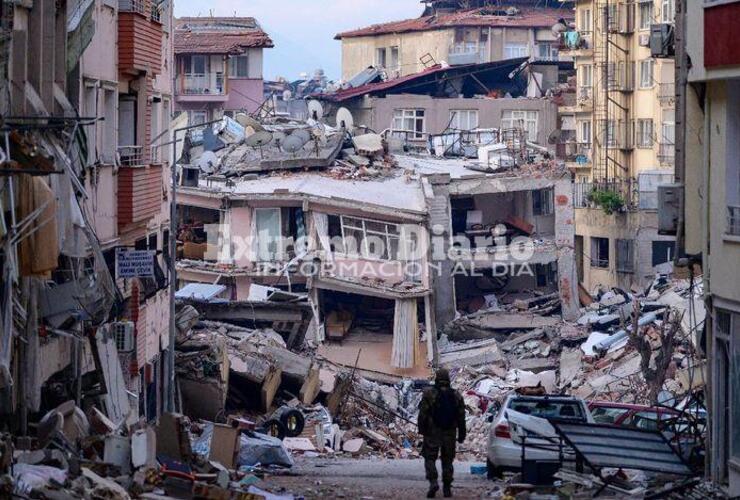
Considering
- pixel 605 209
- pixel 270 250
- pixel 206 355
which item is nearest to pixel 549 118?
pixel 605 209

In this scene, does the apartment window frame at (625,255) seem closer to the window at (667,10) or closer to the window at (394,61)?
the window at (667,10)

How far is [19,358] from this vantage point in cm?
1936

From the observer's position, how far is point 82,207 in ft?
69.3

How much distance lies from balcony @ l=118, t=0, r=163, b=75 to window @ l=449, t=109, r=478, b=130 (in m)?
38.3

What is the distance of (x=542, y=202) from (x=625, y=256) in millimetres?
9489

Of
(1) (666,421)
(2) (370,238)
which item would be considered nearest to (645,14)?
(2) (370,238)

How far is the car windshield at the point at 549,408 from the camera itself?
72.7 feet

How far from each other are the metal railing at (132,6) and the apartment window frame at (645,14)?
38.1m

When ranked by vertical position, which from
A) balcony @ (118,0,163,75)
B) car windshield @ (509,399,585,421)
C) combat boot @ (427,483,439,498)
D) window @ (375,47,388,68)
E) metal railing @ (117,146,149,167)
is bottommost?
combat boot @ (427,483,439,498)

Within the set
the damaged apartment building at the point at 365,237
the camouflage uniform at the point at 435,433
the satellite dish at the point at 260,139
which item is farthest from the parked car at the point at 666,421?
the satellite dish at the point at 260,139

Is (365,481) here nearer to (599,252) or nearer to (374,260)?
(374,260)

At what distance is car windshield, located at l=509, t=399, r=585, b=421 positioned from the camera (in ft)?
72.7

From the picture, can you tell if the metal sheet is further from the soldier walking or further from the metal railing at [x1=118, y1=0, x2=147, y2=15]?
the metal railing at [x1=118, y1=0, x2=147, y2=15]

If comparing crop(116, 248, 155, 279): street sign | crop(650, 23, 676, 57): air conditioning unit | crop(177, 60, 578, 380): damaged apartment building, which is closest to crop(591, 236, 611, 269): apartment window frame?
crop(177, 60, 578, 380): damaged apartment building
